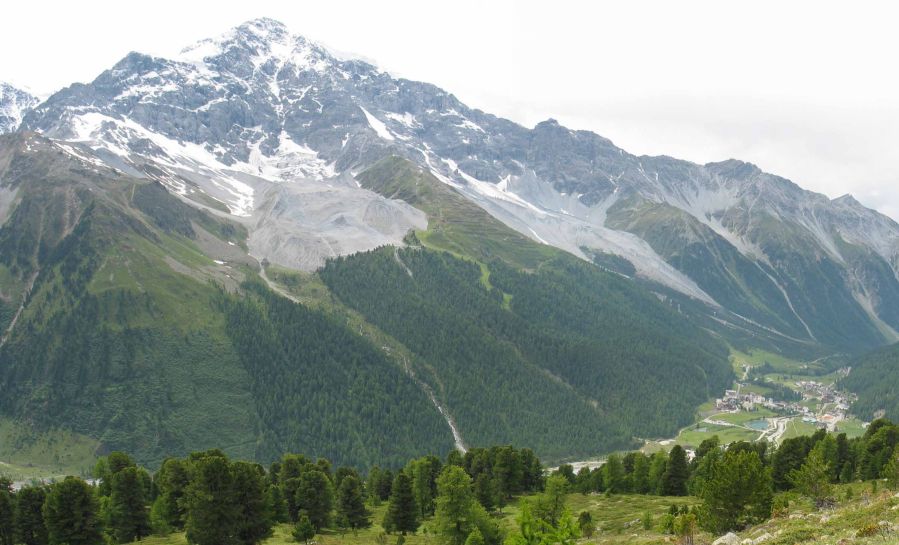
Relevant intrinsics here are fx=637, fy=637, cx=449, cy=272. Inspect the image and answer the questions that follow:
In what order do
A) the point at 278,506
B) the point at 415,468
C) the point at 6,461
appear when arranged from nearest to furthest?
the point at 278,506 → the point at 415,468 → the point at 6,461

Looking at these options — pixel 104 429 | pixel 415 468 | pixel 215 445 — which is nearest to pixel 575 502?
pixel 415 468

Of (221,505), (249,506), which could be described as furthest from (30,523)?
(221,505)

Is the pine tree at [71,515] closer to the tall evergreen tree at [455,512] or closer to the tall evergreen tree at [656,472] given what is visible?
the tall evergreen tree at [455,512]

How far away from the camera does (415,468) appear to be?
106 meters

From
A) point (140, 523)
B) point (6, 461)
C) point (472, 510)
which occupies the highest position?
point (472, 510)

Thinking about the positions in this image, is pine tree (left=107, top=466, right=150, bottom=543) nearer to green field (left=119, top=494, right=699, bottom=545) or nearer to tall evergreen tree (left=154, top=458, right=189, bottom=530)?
green field (left=119, top=494, right=699, bottom=545)

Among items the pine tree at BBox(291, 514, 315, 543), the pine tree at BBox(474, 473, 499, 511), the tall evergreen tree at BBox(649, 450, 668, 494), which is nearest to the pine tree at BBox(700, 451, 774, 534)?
the pine tree at BBox(291, 514, 315, 543)

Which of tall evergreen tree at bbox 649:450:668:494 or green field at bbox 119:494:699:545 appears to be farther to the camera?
tall evergreen tree at bbox 649:450:668:494

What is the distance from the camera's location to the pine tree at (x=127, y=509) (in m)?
78.1

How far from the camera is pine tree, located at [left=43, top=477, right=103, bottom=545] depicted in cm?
7250

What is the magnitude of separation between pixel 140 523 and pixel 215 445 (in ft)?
398

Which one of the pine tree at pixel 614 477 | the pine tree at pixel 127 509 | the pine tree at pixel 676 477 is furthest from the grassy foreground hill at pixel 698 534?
the pine tree at pixel 676 477

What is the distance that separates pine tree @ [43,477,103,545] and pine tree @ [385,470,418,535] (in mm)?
35670

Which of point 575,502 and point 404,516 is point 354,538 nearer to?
point 404,516
